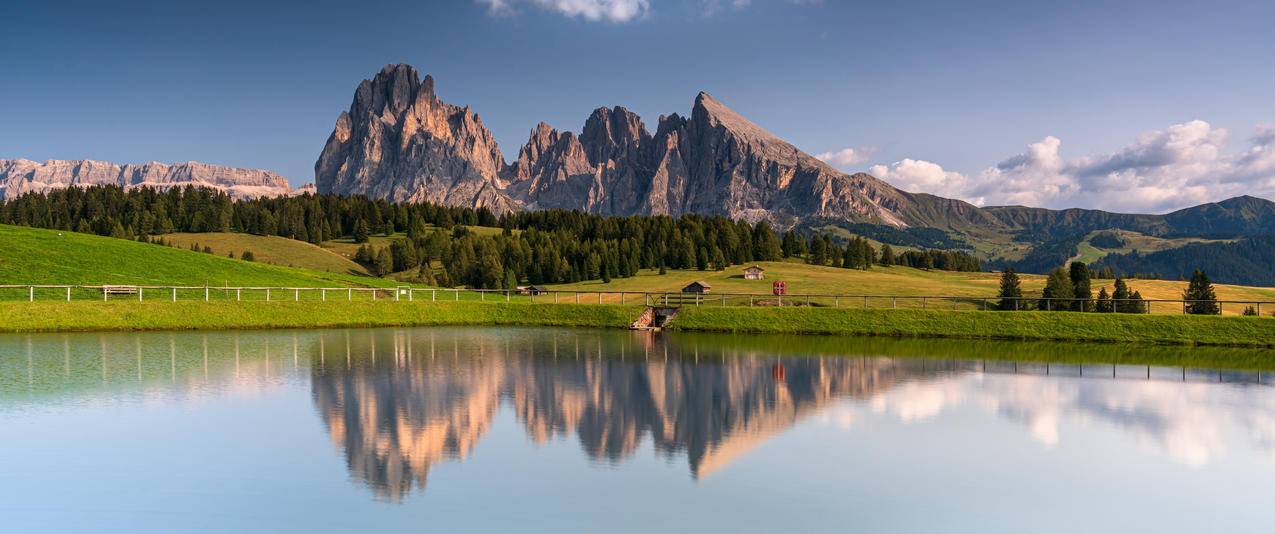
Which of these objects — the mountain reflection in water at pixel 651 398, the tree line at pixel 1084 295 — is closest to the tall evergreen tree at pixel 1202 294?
the tree line at pixel 1084 295

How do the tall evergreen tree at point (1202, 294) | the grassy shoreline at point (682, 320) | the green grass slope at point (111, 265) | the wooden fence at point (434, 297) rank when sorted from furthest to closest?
the tall evergreen tree at point (1202, 294) < the green grass slope at point (111, 265) < the wooden fence at point (434, 297) < the grassy shoreline at point (682, 320)

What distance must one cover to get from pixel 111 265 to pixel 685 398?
75.8 m

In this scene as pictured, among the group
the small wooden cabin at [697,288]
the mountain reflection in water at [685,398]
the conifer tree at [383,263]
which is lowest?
the mountain reflection in water at [685,398]

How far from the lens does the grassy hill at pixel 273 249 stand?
15250 centimetres

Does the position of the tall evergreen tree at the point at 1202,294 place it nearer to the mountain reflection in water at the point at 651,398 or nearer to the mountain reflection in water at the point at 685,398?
the mountain reflection in water at the point at 651,398

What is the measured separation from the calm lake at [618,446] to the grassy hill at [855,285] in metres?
69.8

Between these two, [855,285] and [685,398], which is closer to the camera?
[685,398]

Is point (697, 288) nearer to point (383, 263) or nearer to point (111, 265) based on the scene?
point (383, 263)

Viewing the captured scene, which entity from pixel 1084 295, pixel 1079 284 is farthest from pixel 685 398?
pixel 1079 284

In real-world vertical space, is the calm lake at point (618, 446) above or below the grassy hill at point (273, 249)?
below

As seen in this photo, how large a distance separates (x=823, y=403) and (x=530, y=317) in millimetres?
46369

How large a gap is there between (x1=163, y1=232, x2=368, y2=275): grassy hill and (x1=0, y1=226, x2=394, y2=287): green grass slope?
171 feet

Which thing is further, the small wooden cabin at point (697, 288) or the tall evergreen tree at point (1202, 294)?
the small wooden cabin at point (697, 288)

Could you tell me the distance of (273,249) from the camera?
162 m
